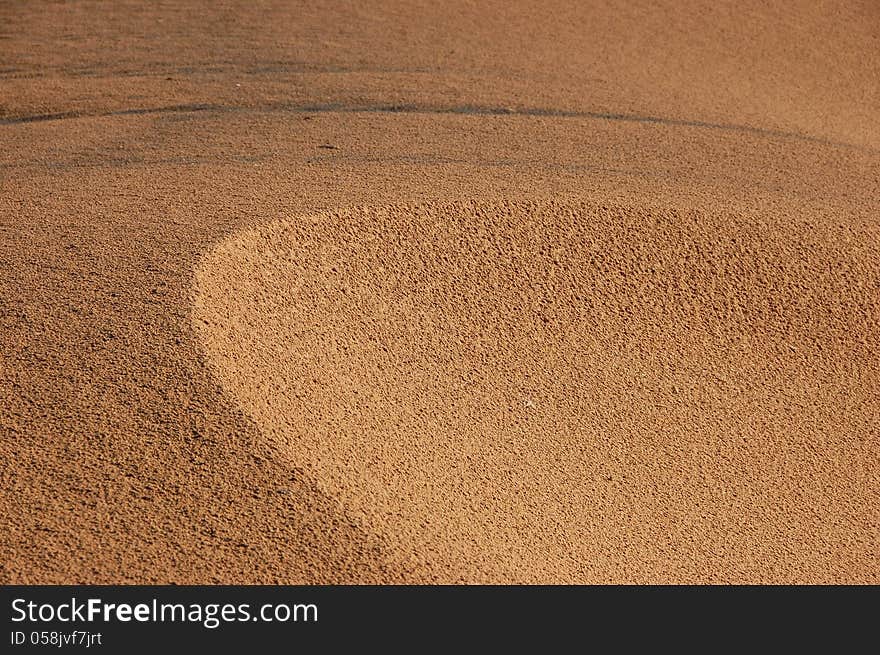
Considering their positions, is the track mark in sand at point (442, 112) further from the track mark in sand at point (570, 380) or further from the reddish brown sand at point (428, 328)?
the track mark in sand at point (570, 380)

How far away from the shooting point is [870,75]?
7371 millimetres

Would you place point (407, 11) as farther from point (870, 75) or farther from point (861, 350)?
point (861, 350)

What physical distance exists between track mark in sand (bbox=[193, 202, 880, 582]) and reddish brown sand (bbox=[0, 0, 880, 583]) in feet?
0.04

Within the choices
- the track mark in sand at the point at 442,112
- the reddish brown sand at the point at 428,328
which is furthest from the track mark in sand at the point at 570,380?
the track mark in sand at the point at 442,112

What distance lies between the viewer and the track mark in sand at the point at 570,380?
277cm

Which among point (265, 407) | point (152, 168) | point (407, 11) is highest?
point (407, 11)

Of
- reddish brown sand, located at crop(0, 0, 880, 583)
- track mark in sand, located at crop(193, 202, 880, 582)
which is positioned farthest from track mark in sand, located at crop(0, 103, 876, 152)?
track mark in sand, located at crop(193, 202, 880, 582)

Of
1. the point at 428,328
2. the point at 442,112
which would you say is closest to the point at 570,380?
the point at 428,328

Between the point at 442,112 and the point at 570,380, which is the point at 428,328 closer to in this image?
the point at 570,380

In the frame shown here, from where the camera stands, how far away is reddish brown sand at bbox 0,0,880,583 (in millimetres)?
2441

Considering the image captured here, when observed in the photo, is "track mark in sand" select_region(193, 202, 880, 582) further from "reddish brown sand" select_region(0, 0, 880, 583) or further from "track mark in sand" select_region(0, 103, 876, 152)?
"track mark in sand" select_region(0, 103, 876, 152)

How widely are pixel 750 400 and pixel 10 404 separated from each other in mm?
2763

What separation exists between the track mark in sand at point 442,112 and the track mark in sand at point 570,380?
4.63 feet

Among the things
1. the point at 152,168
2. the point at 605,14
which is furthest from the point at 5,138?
the point at 605,14
